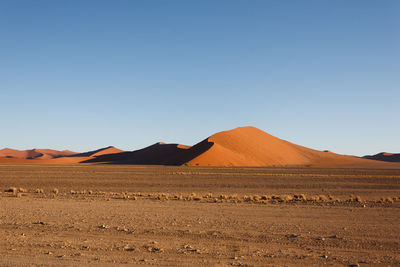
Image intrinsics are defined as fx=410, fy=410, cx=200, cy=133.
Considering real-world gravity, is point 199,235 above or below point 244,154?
below

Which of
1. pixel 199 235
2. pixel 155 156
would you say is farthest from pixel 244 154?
pixel 199 235

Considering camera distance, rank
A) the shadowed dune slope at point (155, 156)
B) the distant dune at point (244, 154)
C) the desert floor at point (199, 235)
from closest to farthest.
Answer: the desert floor at point (199, 235), the distant dune at point (244, 154), the shadowed dune slope at point (155, 156)

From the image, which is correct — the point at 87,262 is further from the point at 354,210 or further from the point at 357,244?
the point at 354,210

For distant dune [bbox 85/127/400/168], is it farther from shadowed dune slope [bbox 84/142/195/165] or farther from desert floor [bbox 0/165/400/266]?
desert floor [bbox 0/165/400/266]

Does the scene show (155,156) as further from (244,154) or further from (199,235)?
(199,235)

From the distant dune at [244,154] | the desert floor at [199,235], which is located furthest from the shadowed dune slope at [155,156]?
the desert floor at [199,235]

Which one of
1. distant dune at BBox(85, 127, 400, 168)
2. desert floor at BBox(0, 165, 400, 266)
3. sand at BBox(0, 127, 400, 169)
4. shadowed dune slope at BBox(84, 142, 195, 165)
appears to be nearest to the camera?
desert floor at BBox(0, 165, 400, 266)

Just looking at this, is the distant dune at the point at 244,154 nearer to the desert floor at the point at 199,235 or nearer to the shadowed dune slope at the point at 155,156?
the shadowed dune slope at the point at 155,156

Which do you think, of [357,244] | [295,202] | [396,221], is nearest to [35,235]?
[357,244]

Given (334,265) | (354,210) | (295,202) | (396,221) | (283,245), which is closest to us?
(334,265)

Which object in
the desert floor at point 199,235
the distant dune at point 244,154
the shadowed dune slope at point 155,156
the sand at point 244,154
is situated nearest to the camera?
the desert floor at point 199,235

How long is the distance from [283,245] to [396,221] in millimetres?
5886

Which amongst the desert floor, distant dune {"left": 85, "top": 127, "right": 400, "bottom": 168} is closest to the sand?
distant dune {"left": 85, "top": 127, "right": 400, "bottom": 168}

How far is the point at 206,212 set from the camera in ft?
52.0
